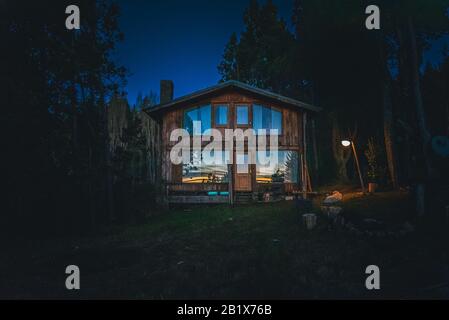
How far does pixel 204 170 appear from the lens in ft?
59.6

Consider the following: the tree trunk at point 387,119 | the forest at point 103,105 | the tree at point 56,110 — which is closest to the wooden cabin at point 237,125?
the forest at point 103,105

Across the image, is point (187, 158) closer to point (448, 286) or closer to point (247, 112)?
point (247, 112)

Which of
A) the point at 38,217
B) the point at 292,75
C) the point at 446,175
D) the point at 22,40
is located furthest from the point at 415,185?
the point at 292,75

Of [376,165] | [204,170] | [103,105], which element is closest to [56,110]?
[103,105]

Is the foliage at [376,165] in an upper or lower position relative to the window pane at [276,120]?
lower

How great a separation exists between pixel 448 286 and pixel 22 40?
50.8 ft

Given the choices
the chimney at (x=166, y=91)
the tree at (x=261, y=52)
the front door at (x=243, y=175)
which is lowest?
the front door at (x=243, y=175)

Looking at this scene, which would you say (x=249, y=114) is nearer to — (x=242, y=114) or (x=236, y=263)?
(x=242, y=114)

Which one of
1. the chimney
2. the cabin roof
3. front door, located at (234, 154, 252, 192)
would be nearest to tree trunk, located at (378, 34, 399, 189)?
the cabin roof

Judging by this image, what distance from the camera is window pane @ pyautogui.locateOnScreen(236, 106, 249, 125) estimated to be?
56.2 feet

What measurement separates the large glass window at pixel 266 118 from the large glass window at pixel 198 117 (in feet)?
9.18

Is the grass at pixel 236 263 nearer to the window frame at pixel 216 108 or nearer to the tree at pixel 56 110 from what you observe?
the tree at pixel 56 110

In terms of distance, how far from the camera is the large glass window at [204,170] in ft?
58.2

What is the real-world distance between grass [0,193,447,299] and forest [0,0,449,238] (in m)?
2.12
